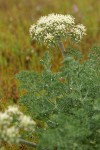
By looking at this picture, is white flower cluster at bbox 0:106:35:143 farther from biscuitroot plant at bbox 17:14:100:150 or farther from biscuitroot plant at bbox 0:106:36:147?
biscuitroot plant at bbox 17:14:100:150

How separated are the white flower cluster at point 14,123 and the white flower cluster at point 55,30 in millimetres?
1031

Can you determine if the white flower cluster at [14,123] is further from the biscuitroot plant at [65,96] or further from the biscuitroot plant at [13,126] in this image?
the biscuitroot plant at [65,96]

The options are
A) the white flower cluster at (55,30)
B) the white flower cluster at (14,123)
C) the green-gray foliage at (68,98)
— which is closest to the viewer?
the white flower cluster at (14,123)

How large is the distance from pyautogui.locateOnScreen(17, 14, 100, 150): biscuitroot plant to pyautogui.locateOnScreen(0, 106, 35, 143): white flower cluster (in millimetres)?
191

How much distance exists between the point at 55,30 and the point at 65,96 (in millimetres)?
683

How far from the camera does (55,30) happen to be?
4.35 metres

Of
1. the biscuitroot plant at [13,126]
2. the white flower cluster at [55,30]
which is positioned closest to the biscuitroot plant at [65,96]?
the white flower cluster at [55,30]

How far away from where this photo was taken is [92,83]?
410cm

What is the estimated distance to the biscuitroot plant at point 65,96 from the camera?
140 inches

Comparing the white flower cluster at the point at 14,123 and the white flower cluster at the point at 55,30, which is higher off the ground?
the white flower cluster at the point at 55,30

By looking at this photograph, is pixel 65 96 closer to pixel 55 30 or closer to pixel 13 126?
pixel 55 30

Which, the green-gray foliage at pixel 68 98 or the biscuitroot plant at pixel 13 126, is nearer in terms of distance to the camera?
the biscuitroot plant at pixel 13 126

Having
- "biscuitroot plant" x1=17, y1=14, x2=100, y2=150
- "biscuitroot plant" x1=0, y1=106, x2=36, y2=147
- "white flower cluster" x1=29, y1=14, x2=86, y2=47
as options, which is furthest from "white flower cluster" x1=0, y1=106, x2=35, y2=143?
"white flower cluster" x1=29, y1=14, x2=86, y2=47

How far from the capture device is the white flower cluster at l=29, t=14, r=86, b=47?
4340 mm
